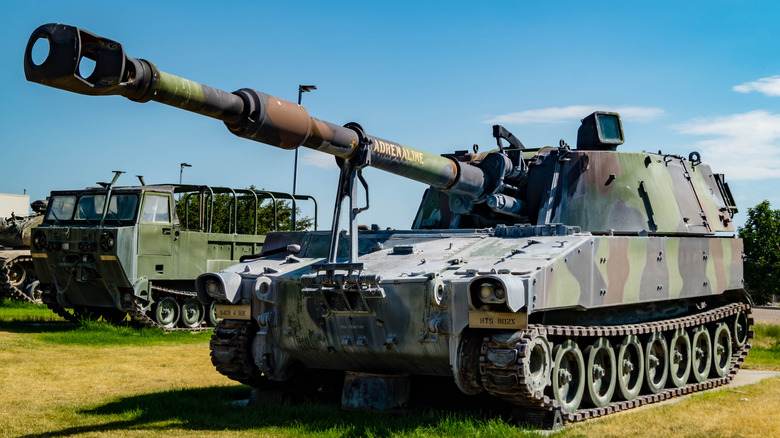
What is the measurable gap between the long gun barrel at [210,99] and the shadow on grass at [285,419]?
2.40 metres

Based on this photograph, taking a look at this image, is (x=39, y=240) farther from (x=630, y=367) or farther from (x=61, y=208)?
(x=630, y=367)

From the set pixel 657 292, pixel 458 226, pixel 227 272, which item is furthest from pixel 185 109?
pixel 657 292

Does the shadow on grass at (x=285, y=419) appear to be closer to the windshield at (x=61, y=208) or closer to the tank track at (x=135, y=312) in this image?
the tank track at (x=135, y=312)

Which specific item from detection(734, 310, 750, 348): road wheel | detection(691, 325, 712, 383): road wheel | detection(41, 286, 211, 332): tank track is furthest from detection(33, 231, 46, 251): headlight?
detection(734, 310, 750, 348): road wheel

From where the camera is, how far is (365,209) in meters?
8.70

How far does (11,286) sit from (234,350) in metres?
15.2

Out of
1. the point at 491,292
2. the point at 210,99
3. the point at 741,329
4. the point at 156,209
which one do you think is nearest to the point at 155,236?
the point at 156,209

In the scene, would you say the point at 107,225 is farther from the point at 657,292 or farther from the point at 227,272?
the point at 657,292

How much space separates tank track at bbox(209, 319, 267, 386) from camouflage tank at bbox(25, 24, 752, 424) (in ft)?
0.06

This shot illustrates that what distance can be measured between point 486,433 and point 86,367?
24.0 feet

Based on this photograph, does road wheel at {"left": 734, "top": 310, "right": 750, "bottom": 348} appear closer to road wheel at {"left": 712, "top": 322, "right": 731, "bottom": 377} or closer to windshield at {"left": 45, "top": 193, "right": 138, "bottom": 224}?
road wheel at {"left": 712, "top": 322, "right": 731, "bottom": 377}

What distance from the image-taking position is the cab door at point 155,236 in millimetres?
18031

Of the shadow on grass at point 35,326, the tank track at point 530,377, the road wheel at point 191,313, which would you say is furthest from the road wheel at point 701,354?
the shadow on grass at point 35,326

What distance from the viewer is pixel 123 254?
17.6 m
